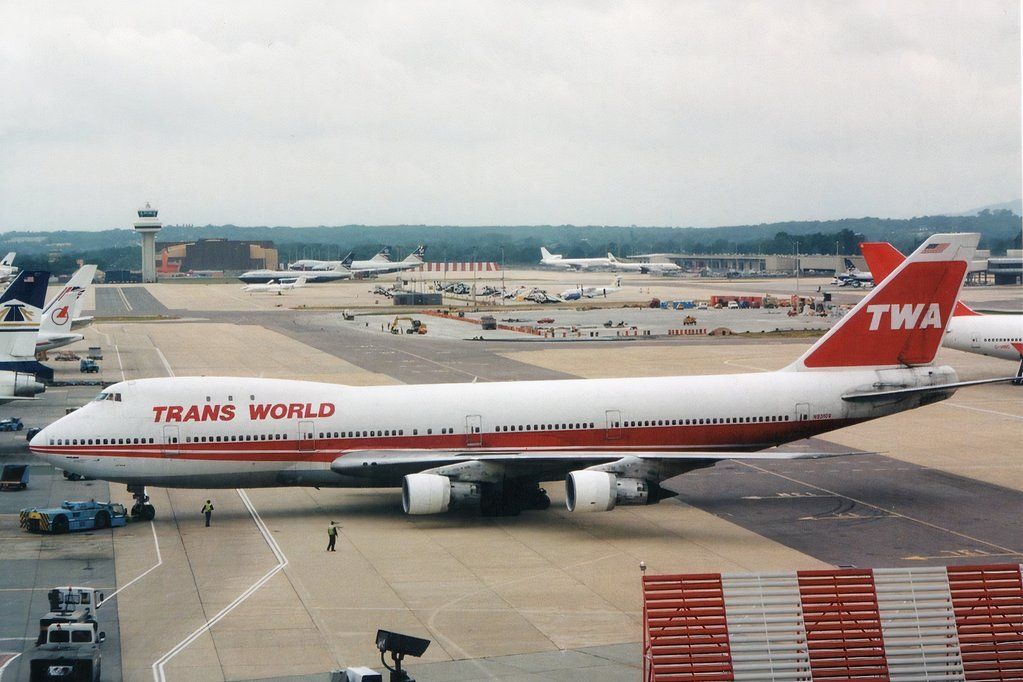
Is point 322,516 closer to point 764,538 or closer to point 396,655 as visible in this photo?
point 764,538

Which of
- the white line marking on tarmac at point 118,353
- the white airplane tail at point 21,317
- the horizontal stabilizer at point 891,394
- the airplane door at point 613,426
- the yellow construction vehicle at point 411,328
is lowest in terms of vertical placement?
the white line marking on tarmac at point 118,353

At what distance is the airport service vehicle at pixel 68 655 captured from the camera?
26.9m

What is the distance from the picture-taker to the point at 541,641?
3050 centimetres

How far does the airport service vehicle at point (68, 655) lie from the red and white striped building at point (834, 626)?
12454 millimetres

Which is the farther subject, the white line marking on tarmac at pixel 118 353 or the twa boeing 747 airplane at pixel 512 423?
the white line marking on tarmac at pixel 118 353

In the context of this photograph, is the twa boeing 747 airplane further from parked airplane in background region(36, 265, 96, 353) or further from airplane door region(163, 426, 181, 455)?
parked airplane in background region(36, 265, 96, 353)

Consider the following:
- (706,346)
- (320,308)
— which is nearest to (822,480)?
(706,346)

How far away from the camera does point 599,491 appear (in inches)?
1625

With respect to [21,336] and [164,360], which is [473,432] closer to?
[21,336]

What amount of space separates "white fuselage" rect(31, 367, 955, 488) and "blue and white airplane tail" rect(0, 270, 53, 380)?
20747 mm

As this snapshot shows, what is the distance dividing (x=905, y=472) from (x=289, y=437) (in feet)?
88.6

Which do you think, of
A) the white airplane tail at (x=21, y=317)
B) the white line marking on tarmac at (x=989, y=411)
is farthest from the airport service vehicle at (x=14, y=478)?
the white line marking on tarmac at (x=989, y=411)

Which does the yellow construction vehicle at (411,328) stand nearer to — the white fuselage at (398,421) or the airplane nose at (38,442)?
the white fuselage at (398,421)

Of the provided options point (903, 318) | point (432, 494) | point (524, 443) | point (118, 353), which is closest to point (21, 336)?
point (432, 494)
